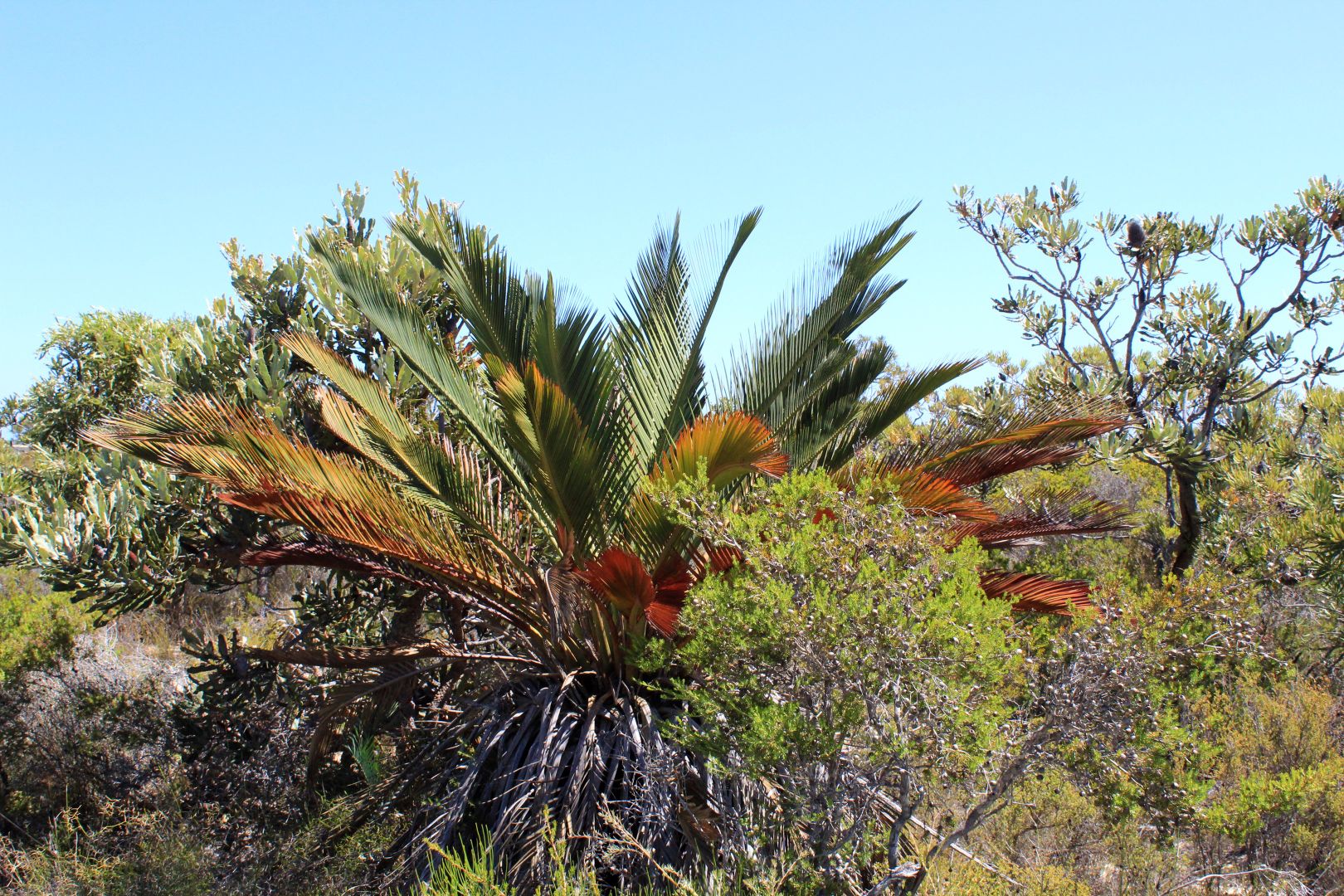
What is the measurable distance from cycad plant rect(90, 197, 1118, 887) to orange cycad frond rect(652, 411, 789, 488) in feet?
0.04

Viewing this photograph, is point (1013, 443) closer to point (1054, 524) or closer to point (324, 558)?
point (1054, 524)

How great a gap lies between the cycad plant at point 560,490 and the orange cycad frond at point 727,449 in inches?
0.4

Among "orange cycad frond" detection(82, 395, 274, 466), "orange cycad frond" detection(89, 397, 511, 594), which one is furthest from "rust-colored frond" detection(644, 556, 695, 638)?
"orange cycad frond" detection(82, 395, 274, 466)

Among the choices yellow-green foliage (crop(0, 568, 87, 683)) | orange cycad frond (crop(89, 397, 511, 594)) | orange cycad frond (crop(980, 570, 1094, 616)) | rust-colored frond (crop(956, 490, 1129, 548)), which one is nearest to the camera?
orange cycad frond (crop(89, 397, 511, 594))

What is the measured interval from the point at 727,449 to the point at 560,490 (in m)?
0.90

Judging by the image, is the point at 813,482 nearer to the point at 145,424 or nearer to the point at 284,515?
the point at 284,515

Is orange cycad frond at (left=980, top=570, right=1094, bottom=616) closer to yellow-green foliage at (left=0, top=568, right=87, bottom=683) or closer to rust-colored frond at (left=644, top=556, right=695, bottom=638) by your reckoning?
rust-colored frond at (left=644, top=556, right=695, bottom=638)

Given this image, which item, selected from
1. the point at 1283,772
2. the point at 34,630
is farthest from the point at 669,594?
the point at 34,630

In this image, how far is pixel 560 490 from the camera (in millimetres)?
4332

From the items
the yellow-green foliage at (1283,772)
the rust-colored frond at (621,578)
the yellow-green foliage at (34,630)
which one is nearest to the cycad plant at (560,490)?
the rust-colored frond at (621,578)

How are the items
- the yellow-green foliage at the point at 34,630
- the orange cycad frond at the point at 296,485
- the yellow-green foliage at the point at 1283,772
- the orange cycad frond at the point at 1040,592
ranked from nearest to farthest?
the orange cycad frond at the point at 296,485 → the yellow-green foliage at the point at 1283,772 → the orange cycad frond at the point at 1040,592 → the yellow-green foliage at the point at 34,630

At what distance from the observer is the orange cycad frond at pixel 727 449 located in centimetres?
383

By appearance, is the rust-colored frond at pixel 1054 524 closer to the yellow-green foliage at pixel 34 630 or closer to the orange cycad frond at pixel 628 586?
the orange cycad frond at pixel 628 586

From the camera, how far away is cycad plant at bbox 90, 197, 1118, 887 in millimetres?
4105
